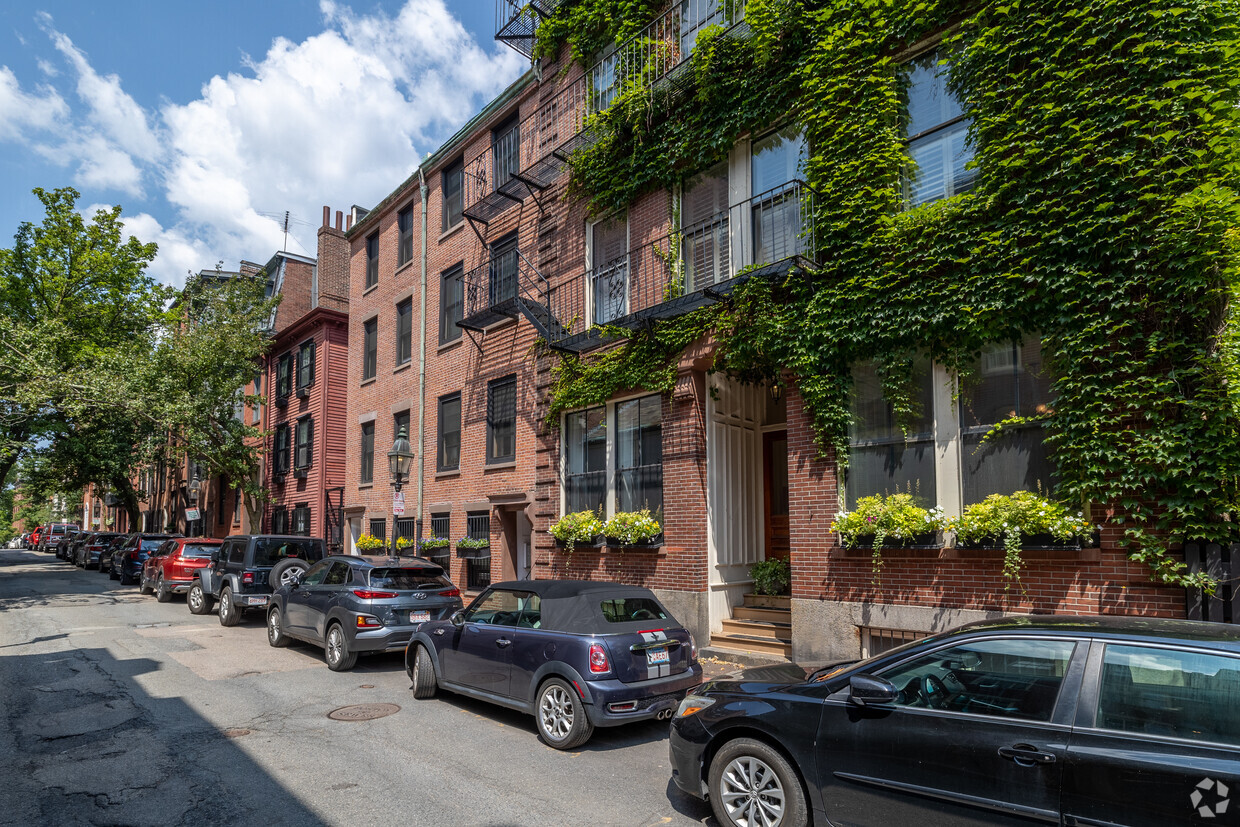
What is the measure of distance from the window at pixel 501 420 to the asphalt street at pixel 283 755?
20.4 feet

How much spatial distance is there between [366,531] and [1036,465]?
19.1m

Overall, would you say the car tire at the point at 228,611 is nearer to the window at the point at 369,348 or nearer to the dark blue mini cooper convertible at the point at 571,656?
the dark blue mini cooper convertible at the point at 571,656

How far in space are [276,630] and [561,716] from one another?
7.97 metres

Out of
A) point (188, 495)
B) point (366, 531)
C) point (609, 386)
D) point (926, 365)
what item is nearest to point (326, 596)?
point (609, 386)

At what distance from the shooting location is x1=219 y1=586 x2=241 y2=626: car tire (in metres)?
15.3

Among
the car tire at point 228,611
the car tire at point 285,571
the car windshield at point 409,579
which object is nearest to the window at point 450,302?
the car tire at point 285,571

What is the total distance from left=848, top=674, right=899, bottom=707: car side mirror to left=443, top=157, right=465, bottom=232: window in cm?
1764

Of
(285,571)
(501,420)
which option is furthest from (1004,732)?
(285,571)

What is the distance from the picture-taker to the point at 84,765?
21.8 feet

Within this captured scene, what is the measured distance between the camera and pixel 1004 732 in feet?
13.1

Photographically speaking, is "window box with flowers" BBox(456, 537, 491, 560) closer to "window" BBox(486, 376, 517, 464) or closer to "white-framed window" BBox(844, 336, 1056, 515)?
"window" BBox(486, 376, 517, 464)

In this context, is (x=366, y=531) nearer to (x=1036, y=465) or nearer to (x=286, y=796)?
(x=286, y=796)

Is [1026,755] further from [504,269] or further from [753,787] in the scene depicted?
[504,269]

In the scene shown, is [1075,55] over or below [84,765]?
over
